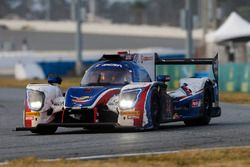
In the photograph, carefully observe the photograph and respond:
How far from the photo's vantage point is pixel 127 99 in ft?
51.5

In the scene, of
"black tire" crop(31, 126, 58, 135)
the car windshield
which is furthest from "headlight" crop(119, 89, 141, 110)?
"black tire" crop(31, 126, 58, 135)

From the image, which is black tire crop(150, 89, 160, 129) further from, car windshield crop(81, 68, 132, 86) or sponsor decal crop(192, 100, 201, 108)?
sponsor decal crop(192, 100, 201, 108)

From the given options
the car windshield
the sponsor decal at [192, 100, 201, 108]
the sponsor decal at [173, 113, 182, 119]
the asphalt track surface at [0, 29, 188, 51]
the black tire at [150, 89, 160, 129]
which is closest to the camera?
the black tire at [150, 89, 160, 129]

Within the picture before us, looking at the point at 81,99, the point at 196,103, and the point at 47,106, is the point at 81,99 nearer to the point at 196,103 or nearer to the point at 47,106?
the point at 47,106

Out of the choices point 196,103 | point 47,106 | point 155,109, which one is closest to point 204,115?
point 196,103

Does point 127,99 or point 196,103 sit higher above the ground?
point 127,99

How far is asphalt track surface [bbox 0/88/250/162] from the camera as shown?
12875mm

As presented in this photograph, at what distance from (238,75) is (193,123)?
629 inches

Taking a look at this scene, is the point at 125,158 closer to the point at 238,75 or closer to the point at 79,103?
the point at 79,103

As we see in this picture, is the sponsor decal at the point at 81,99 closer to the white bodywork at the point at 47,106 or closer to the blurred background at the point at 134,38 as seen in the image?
the white bodywork at the point at 47,106

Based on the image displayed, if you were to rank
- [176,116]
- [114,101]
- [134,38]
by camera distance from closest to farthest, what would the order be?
[114,101]
[176,116]
[134,38]

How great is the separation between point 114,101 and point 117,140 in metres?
1.59

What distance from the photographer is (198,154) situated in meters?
12.0

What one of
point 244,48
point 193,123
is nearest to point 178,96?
point 193,123
